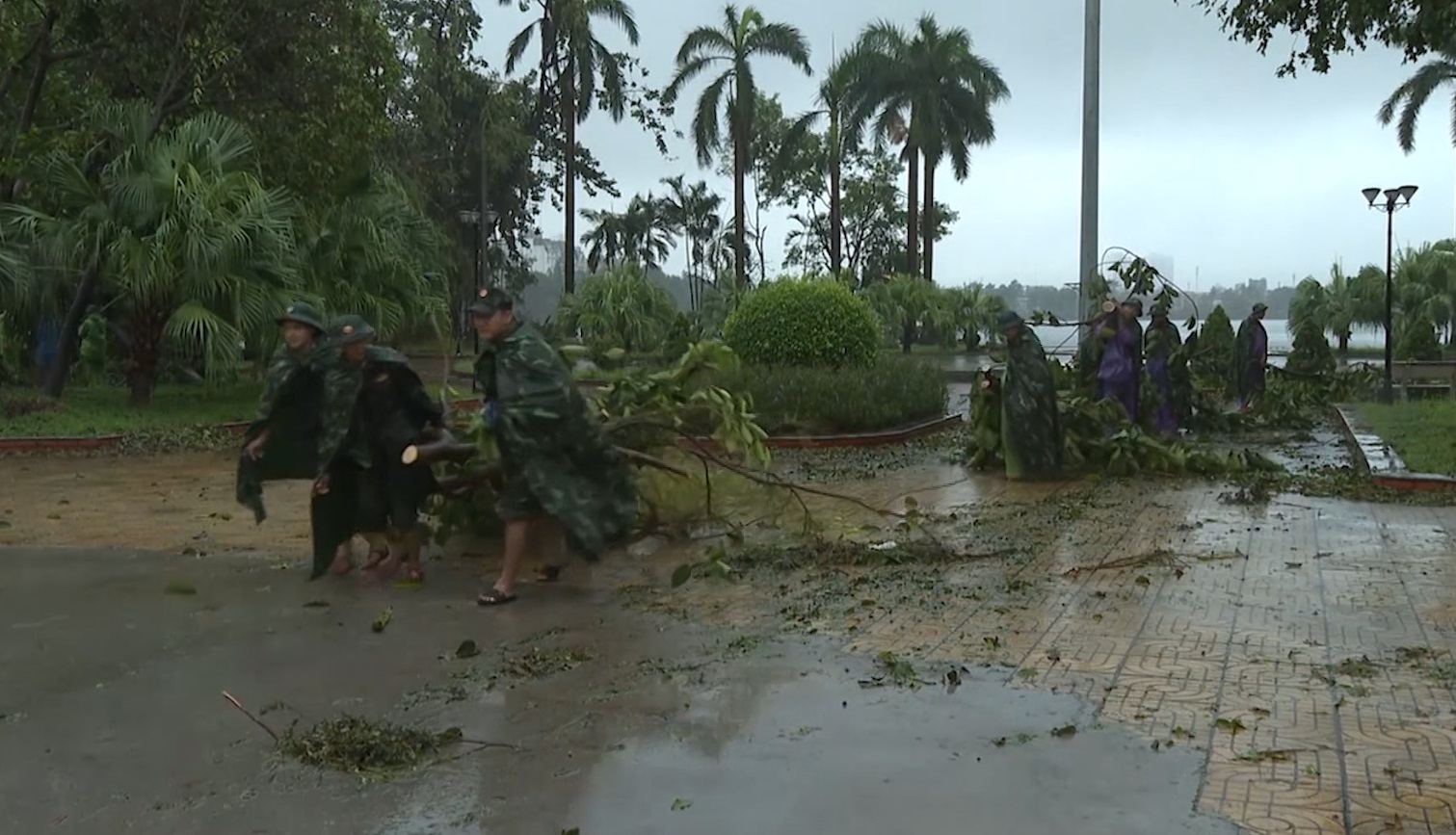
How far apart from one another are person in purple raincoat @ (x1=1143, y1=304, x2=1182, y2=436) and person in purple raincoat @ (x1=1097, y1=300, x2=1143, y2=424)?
43.3 inches

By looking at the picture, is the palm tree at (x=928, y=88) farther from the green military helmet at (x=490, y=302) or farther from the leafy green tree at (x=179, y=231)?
the green military helmet at (x=490, y=302)

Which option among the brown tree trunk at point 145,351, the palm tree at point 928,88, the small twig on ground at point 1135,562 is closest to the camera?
the small twig on ground at point 1135,562

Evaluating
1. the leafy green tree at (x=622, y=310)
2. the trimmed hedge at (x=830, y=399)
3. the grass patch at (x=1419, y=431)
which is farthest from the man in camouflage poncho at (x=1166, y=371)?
the leafy green tree at (x=622, y=310)

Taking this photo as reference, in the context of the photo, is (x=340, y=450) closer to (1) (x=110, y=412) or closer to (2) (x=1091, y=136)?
(1) (x=110, y=412)

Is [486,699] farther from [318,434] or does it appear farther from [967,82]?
[967,82]

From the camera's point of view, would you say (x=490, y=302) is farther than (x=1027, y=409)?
No

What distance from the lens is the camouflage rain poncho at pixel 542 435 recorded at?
22.5 ft

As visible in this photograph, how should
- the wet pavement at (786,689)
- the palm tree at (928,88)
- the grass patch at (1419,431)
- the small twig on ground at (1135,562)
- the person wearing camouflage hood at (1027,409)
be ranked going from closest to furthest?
the wet pavement at (786,689)
the small twig on ground at (1135,562)
the person wearing camouflage hood at (1027,409)
the grass patch at (1419,431)
the palm tree at (928,88)

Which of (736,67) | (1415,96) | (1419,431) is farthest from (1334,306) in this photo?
(1419,431)

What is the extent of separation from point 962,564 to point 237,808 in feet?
15.7

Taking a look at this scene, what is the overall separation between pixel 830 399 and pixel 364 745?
1134 centimetres

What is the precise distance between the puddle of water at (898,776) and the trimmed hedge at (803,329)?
13.5 meters

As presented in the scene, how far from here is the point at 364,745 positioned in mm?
4582

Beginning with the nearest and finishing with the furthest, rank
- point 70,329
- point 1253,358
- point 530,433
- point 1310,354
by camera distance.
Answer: point 530,433 → point 70,329 → point 1253,358 → point 1310,354
